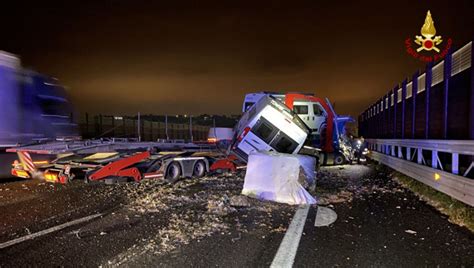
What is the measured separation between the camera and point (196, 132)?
2964cm

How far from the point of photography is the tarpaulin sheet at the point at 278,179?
7.37 meters

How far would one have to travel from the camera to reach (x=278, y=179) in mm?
7496

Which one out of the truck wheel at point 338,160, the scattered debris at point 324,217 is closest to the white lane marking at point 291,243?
the scattered debris at point 324,217

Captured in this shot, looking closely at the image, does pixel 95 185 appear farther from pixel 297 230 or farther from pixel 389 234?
pixel 389 234

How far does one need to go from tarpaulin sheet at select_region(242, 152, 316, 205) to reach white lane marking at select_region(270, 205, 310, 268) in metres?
0.70

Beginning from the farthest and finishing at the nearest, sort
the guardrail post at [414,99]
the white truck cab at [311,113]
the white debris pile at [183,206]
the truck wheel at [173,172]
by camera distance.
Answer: the white truck cab at [311,113] < the guardrail post at [414,99] < the truck wheel at [173,172] < the white debris pile at [183,206]

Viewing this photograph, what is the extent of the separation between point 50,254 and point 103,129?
2083 centimetres

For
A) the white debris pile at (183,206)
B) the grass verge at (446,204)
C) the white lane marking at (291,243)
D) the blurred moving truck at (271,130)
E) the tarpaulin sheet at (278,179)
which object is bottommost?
the white debris pile at (183,206)

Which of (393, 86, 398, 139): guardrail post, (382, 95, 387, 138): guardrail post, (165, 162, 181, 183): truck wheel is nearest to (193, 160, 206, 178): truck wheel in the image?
(165, 162, 181, 183): truck wheel

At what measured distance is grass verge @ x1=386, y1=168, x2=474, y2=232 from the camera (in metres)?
5.70

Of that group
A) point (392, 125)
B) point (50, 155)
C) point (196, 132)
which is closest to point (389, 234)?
point (50, 155)

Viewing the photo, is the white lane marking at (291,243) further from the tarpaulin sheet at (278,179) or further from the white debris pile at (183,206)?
the white debris pile at (183,206)

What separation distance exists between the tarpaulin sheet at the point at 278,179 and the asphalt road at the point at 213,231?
0.29 metres

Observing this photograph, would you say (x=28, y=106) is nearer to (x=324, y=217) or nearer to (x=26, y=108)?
(x=26, y=108)
